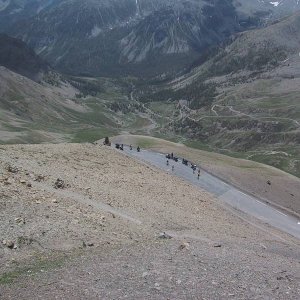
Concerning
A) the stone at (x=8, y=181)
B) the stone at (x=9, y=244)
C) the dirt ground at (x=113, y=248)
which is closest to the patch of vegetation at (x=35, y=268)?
the dirt ground at (x=113, y=248)

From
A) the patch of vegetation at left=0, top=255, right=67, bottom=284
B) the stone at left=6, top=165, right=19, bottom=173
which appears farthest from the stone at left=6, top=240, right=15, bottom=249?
the stone at left=6, top=165, right=19, bottom=173

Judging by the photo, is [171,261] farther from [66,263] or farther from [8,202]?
[8,202]

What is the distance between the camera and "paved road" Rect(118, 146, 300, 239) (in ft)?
201

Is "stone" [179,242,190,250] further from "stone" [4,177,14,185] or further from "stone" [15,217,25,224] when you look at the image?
"stone" [4,177,14,185]

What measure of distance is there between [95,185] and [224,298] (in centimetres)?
2147

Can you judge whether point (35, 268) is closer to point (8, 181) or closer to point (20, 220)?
point (20, 220)

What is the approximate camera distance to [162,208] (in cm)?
3828

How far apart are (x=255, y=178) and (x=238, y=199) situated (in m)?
13.8

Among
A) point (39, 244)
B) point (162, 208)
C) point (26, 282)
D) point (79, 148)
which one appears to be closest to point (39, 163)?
point (162, 208)

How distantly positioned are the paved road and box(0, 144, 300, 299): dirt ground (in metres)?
21.5

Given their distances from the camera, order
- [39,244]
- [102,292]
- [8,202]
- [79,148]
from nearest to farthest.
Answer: [102,292] → [39,244] → [8,202] → [79,148]

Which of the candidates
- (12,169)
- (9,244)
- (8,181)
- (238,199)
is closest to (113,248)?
(9,244)

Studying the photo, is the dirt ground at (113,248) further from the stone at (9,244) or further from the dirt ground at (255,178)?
the dirt ground at (255,178)

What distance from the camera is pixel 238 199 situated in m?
69.4
